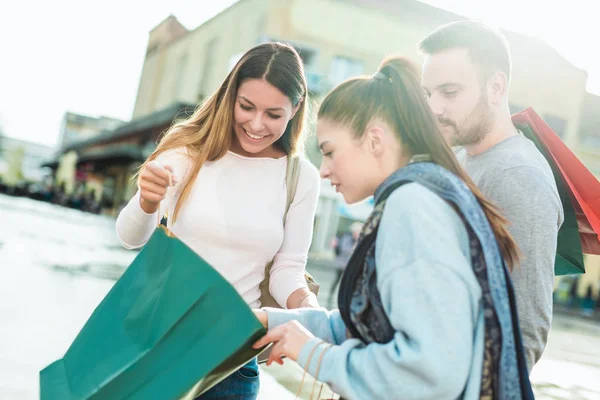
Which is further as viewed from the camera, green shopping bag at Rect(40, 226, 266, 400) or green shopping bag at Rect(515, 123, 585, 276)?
green shopping bag at Rect(515, 123, 585, 276)

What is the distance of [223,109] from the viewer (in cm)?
209

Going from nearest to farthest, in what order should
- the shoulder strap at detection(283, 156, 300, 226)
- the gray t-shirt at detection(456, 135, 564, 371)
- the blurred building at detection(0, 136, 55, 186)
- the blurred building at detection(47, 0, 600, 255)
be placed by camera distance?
the gray t-shirt at detection(456, 135, 564, 371) < the shoulder strap at detection(283, 156, 300, 226) < the blurred building at detection(47, 0, 600, 255) < the blurred building at detection(0, 136, 55, 186)

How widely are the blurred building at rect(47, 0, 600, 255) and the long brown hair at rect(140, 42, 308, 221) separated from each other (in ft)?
67.0

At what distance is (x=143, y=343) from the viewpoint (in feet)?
4.79

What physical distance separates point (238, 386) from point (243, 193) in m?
0.64

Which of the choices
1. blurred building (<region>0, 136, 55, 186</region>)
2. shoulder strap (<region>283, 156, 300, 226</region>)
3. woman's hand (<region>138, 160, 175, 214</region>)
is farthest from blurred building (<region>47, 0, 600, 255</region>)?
blurred building (<region>0, 136, 55, 186</region>)

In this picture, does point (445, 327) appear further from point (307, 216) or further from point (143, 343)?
point (307, 216)

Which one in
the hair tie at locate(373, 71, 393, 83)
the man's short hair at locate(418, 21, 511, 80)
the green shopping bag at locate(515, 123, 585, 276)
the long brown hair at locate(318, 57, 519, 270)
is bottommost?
the green shopping bag at locate(515, 123, 585, 276)

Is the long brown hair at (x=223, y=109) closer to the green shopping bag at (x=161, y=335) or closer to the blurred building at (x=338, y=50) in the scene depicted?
the green shopping bag at (x=161, y=335)

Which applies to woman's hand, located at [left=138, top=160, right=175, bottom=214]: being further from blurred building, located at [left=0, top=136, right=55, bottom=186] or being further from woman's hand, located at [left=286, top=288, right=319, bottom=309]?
blurred building, located at [left=0, top=136, right=55, bottom=186]

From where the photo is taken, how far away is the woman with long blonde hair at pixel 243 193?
2.01 meters

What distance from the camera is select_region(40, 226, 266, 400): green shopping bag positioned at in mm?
1344

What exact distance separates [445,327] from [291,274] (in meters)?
1.01

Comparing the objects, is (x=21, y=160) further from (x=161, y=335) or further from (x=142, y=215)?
(x=161, y=335)
